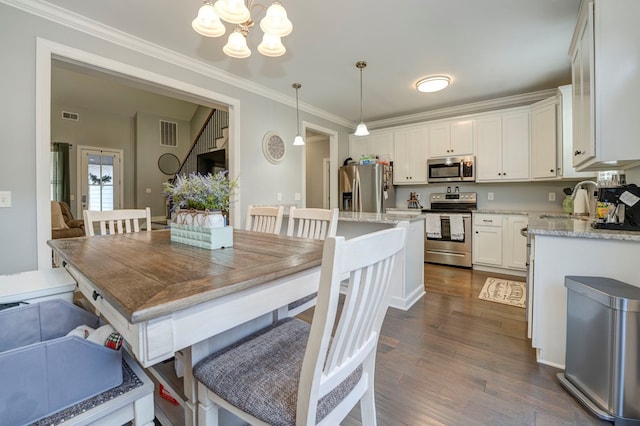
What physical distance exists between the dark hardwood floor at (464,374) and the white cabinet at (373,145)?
3.15 meters

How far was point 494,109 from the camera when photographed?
4.27 meters

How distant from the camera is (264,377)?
86cm

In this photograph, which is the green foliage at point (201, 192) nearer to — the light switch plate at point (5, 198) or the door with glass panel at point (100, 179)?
the light switch plate at point (5, 198)

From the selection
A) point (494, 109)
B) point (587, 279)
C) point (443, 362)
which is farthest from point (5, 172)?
point (494, 109)

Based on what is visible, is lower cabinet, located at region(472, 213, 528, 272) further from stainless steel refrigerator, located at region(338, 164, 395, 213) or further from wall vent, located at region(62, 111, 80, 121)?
wall vent, located at region(62, 111, 80, 121)

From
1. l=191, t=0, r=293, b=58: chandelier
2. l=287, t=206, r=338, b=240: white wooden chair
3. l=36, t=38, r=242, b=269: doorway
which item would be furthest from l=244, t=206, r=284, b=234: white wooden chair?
l=36, t=38, r=242, b=269: doorway

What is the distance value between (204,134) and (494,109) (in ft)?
18.1

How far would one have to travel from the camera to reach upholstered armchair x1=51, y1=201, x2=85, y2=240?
4266mm

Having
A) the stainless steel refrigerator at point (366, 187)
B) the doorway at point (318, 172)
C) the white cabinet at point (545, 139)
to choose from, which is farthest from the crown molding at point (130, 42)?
the white cabinet at point (545, 139)

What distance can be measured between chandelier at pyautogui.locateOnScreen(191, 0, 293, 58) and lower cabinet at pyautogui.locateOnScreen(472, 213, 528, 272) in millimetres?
3676

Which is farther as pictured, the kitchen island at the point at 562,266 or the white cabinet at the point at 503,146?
the white cabinet at the point at 503,146

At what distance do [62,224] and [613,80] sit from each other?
6692mm

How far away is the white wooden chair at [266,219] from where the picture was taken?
85.8 inches

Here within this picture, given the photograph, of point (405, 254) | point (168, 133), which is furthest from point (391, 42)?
point (168, 133)
